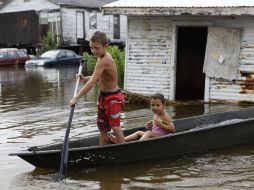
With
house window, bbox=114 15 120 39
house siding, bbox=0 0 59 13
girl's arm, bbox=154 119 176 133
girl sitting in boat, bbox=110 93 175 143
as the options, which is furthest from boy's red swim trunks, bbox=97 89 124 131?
house window, bbox=114 15 120 39

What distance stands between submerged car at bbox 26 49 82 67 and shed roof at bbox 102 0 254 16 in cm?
1881

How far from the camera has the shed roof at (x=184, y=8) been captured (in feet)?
36.6

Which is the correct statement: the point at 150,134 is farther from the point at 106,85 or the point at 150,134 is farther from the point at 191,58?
the point at 191,58

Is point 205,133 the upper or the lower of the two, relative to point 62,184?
upper

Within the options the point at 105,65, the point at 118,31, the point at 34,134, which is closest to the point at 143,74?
the point at 34,134

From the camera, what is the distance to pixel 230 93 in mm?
12078

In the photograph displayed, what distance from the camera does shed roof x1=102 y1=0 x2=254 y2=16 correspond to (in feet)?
36.6

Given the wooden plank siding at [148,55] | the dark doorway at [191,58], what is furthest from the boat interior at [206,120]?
the dark doorway at [191,58]

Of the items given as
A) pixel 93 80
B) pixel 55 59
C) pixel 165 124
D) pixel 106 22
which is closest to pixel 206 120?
pixel 165 124

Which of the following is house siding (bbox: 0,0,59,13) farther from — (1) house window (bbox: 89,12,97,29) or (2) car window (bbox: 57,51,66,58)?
(2) car window (bbox: 57,51,66,58)

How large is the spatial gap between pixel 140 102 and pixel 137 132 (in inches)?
214

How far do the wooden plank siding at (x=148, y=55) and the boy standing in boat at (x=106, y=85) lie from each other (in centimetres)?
596

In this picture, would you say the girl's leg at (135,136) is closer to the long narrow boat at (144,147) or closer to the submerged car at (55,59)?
the long narrow boat at (144,147)

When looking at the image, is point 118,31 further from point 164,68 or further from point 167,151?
point 167,151
